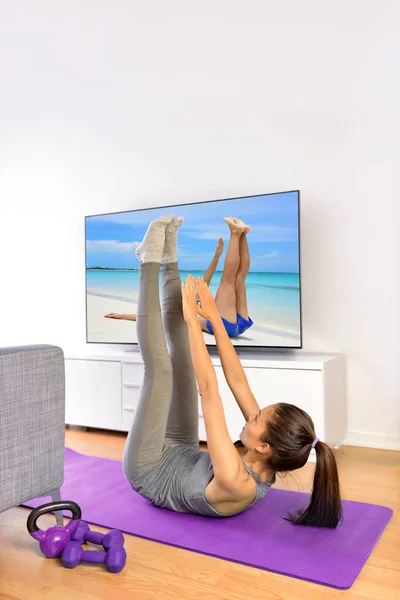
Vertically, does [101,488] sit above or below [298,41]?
below

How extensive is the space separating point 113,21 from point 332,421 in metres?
3.32

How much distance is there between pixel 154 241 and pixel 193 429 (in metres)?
0.80

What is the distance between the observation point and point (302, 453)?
1.89 m

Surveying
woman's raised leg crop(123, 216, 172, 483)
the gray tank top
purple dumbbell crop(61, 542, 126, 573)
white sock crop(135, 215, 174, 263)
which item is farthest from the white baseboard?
purple dumbbell crop(61, 542, 126, 573)

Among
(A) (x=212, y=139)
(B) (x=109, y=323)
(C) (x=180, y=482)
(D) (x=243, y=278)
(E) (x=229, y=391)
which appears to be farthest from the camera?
(B) (x=109, y=323)

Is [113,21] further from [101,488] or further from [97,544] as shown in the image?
[97,544]

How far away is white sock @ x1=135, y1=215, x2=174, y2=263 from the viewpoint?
2.21 meters

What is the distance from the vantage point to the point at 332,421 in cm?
319

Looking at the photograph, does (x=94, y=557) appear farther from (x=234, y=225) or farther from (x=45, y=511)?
(x=234, y=225)

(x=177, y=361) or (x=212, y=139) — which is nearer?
(x=177, y=361)

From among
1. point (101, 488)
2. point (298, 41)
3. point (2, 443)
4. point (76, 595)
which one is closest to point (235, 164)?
point (298, 41)

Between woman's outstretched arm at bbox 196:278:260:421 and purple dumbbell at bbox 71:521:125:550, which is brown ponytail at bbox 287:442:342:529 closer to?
woman's outstretched arm at bbox 196:278:260:421

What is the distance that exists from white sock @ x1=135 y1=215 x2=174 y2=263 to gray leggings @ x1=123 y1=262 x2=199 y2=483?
1.2 inches

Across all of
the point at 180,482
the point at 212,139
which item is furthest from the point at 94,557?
the point at 212,139
